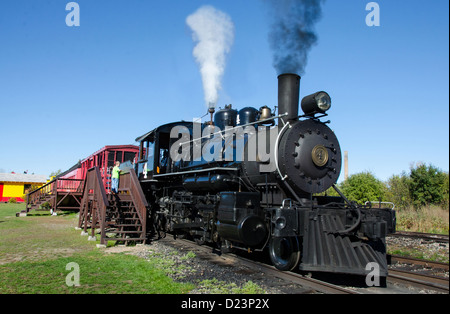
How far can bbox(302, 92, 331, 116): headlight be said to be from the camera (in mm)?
7082

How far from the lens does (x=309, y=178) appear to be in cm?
701

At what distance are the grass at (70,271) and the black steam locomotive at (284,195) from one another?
175 cm

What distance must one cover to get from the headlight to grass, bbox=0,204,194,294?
4.24 metres

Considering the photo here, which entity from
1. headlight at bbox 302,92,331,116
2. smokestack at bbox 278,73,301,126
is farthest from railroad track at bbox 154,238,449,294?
headlight at bbox 302,92,331,116

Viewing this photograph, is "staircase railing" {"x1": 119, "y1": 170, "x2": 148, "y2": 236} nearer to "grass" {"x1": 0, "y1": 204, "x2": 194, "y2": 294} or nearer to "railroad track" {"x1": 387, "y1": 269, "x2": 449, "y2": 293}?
"grass" {"x1": 0, "y1": 204, "x2": 194, "y2": 294}

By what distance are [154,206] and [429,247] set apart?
953 cm

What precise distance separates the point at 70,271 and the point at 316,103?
6040 mm

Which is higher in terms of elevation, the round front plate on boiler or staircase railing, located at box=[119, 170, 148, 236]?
the round front plate on boiler

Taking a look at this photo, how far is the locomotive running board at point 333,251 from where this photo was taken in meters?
5.65

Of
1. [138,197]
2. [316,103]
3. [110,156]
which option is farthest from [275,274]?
[110,156]

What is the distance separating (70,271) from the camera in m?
6.80

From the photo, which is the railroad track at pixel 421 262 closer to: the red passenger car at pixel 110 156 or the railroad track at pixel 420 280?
the railroad track at pixel 420 280

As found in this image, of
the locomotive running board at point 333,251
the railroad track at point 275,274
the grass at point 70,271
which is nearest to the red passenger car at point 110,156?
the grass at point 70,271
